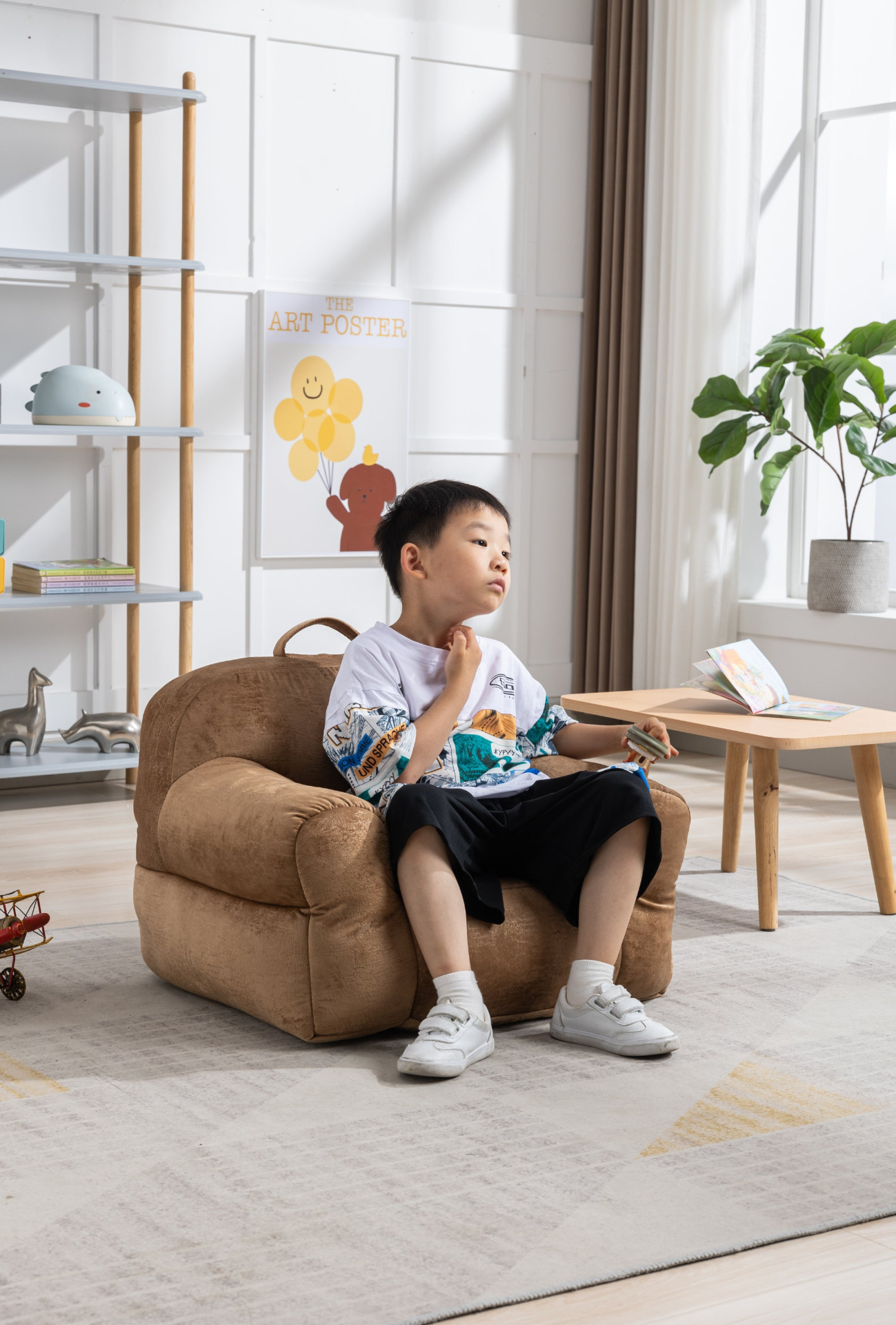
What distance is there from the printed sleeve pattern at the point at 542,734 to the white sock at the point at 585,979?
16.5 inches

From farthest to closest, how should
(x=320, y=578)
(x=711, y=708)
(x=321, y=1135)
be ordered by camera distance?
1. (x=320, y=578)
2. (x=711, y=708)
3. (x=321, y=1135)

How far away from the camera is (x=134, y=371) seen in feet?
13.7

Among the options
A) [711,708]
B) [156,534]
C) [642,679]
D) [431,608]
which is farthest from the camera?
[642,679]

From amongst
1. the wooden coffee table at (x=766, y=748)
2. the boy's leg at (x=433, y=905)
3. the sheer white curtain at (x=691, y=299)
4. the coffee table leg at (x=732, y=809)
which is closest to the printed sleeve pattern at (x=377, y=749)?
the boy's leg at (x=433, y=905)

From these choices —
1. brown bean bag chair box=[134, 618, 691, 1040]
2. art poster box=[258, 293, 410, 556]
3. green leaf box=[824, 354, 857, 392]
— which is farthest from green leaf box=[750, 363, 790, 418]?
brown bean bag chair box=[134, 618, 691, 1040]

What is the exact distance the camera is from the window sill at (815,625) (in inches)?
179

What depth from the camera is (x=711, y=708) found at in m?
3.15

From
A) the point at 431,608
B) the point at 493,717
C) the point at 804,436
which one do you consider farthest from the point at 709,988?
the point at 804,436

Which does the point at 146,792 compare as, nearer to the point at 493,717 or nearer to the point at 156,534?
the point at 493,717

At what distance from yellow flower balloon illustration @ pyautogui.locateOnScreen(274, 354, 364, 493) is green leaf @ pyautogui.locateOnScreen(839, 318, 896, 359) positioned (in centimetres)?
144

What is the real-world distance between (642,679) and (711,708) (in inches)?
75.2

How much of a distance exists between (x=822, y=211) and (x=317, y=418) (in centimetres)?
180

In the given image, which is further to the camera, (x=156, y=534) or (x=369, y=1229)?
(x=156, y=534)

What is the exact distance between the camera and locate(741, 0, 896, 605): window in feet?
16.2
